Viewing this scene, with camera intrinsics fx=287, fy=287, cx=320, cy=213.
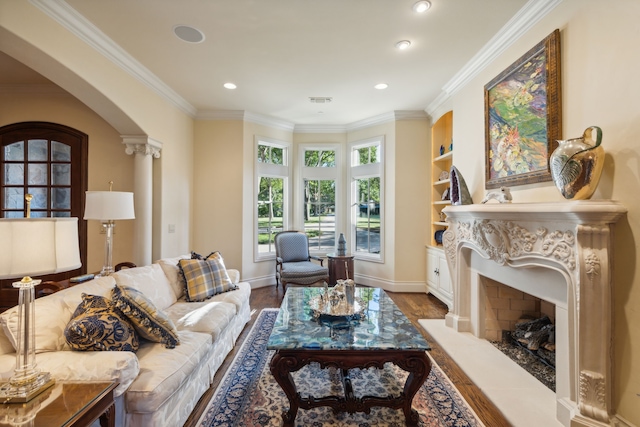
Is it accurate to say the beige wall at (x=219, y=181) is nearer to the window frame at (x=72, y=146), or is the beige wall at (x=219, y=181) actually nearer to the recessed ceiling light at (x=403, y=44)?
the window frame at (x=72, y=146)

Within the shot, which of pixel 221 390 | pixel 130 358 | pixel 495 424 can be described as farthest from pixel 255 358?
pixel 495 424

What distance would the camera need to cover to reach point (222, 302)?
2738 millimetres

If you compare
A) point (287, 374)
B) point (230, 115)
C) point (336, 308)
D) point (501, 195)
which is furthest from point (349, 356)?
point (230, 115)

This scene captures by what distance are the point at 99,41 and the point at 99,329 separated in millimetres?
2597

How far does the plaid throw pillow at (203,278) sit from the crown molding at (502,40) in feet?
11.4

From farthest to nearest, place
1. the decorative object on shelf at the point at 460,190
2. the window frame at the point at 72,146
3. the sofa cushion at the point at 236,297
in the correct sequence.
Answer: the window frame at the point at 72,146, the decorative object on shelf at the point at 460,190, the sofa cushion at the point at 236,297

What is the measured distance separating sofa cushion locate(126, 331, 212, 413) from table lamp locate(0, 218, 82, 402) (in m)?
0.38

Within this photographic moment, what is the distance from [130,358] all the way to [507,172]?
308 centimetres

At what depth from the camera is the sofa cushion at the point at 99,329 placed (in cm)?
152

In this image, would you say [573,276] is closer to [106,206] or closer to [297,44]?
[297,44]

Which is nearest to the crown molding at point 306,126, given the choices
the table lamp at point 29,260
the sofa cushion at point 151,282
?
the sofa cushion at point 151,282

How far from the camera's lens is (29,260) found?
1077 mm

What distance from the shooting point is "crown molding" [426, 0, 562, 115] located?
2.21m

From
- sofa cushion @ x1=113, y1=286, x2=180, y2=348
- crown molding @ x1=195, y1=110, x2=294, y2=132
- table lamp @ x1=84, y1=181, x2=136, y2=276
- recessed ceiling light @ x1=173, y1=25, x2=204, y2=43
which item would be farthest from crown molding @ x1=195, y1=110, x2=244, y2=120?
sofa cushion @ x1=113, y1=286, x2=180, y2=348
